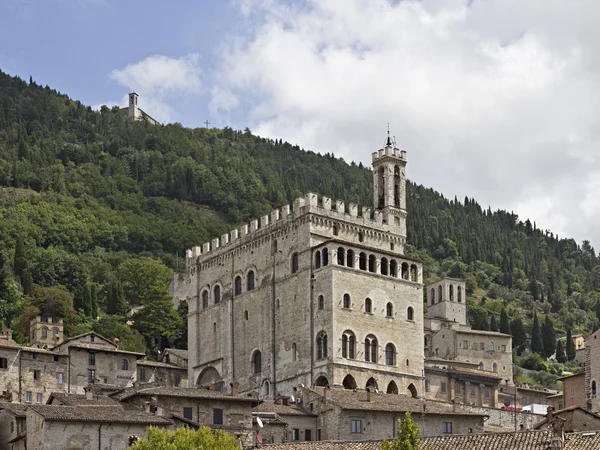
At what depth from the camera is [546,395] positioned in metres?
127

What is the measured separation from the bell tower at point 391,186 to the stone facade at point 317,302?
0.10 meters

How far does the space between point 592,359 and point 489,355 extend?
53.3 metres

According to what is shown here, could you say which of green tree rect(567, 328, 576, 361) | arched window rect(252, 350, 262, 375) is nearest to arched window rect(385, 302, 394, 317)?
arched window rect(252, 350, 262, 375)

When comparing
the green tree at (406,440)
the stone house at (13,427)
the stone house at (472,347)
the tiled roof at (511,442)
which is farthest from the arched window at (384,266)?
the green tree at (406,440)

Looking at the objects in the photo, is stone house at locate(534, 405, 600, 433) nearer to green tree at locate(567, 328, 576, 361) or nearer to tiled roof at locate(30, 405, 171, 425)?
tiled roof at locate(30, 405, 171, 425)

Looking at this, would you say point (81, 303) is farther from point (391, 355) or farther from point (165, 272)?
point (391, 355)

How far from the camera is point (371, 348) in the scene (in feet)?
315

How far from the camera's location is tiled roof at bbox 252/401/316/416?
249 feet

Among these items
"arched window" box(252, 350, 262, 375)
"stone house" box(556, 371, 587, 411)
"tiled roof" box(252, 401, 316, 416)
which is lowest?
"tiled roof" box(252, 401, 316, 416)

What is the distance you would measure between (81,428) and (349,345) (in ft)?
117

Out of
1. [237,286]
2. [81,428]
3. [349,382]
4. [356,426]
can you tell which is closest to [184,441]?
[81,428]

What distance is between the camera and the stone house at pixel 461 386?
106 m

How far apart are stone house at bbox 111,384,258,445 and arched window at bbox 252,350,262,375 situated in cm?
2777

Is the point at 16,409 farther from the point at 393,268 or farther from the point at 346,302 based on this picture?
the point at 393,268
